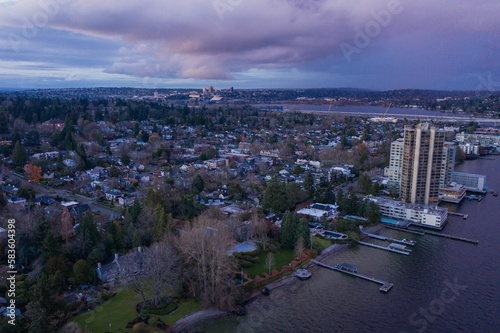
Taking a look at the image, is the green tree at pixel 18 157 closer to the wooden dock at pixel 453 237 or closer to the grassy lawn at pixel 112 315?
the grassy lawn at pixel 112 315

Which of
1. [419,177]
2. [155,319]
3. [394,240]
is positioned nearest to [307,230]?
[394,240]

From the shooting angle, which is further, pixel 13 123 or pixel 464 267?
pixel 13 123

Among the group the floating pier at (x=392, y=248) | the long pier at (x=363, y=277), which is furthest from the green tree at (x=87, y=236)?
the floating pier at (x=392, y=248)

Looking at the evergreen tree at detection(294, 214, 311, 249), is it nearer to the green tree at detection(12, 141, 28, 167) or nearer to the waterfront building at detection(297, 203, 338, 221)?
Result: the waterfront building at detection(297, 203, 338, 221)

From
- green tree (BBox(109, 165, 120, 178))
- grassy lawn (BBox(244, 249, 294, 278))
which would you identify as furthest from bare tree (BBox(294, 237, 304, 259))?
green tree (BBox(109, 165, 120, 178))

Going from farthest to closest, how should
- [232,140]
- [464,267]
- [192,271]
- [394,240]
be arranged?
[232,140] < [394,240] < [464,267] < [192,271]

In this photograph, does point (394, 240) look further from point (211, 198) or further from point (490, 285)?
point (211, 198)

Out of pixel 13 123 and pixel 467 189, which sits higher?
pixel 13 123
